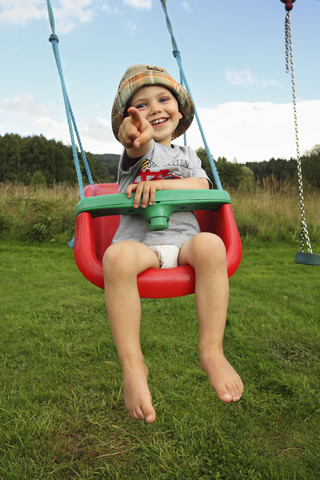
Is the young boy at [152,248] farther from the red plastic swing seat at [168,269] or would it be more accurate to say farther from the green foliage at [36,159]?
the green foliage at [36,159]

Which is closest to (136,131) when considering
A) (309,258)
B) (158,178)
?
(158,178)

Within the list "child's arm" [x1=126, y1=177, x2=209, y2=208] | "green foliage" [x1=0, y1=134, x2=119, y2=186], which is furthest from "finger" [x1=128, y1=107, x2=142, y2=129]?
"green foliage" [x1=0, y1=134, x2=119, y2=186]

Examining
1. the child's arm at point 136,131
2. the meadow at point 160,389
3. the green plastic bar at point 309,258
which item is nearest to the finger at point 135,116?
the child's arm at point 136,131

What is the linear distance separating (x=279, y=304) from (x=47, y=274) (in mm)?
2724

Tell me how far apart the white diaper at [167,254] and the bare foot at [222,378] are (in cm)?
36

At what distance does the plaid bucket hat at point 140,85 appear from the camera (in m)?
1.71

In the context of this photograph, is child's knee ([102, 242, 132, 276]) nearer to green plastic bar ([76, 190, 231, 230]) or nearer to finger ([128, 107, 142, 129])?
green plastic bar ([76, 190, 231, 230])

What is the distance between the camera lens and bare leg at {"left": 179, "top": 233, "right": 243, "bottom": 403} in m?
1.31

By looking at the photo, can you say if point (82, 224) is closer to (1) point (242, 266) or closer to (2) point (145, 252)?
(2) point (145, 252)

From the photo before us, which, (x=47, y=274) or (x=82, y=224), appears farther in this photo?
(x=47, y=274)

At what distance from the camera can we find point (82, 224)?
1.59m

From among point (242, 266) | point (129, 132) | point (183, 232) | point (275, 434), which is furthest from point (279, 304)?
point (129, 132)

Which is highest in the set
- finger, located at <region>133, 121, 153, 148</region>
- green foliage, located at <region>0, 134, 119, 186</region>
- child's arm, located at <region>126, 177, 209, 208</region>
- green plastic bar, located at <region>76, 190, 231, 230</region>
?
green foliage, located at <region>0, 134, 119, 186</region>

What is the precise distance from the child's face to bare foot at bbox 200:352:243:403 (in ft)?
3.18
